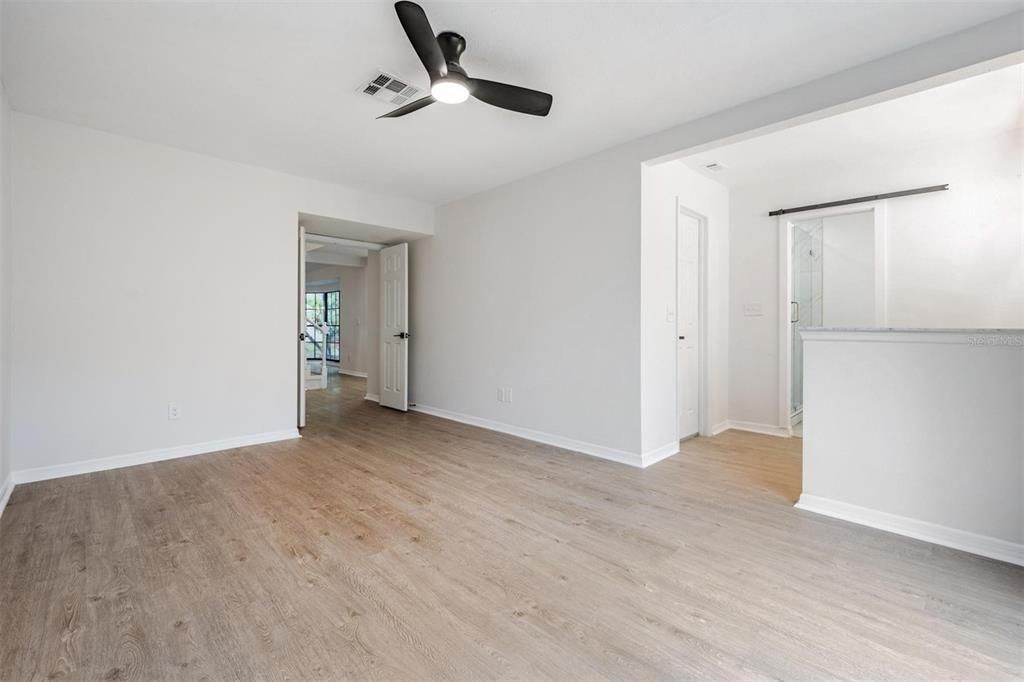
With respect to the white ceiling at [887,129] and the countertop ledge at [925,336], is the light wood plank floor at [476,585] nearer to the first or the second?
the countertop ledge at [925,336]

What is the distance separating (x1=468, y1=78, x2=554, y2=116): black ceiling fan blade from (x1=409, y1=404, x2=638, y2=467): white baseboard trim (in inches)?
99.6

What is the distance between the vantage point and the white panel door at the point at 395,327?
564 cm

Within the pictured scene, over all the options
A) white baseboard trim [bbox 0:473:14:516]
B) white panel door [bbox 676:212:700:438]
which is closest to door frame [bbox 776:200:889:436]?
white panel door [bbox 676:212:700:438]

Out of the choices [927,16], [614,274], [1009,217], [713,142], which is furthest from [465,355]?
[1009,217]

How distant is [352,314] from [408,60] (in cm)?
778

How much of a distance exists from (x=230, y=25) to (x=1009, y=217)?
5201 mm

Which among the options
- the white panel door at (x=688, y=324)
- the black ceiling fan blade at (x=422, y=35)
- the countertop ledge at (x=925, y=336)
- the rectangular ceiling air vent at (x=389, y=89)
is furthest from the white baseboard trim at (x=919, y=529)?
the rectangular ceiling air vent at (x=389, y=89)

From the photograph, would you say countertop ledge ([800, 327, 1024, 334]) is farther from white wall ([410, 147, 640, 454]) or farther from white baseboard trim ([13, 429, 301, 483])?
white baseboard trim ([13, 429, 301, 483])

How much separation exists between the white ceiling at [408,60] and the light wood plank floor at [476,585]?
2479mm

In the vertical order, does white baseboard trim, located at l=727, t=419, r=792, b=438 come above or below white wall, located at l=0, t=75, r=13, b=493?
below

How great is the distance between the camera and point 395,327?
584cm

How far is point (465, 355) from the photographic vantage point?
200 inches

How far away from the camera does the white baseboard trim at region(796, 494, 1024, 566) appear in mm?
2068

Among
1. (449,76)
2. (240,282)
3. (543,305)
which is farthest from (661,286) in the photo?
(240,282)
